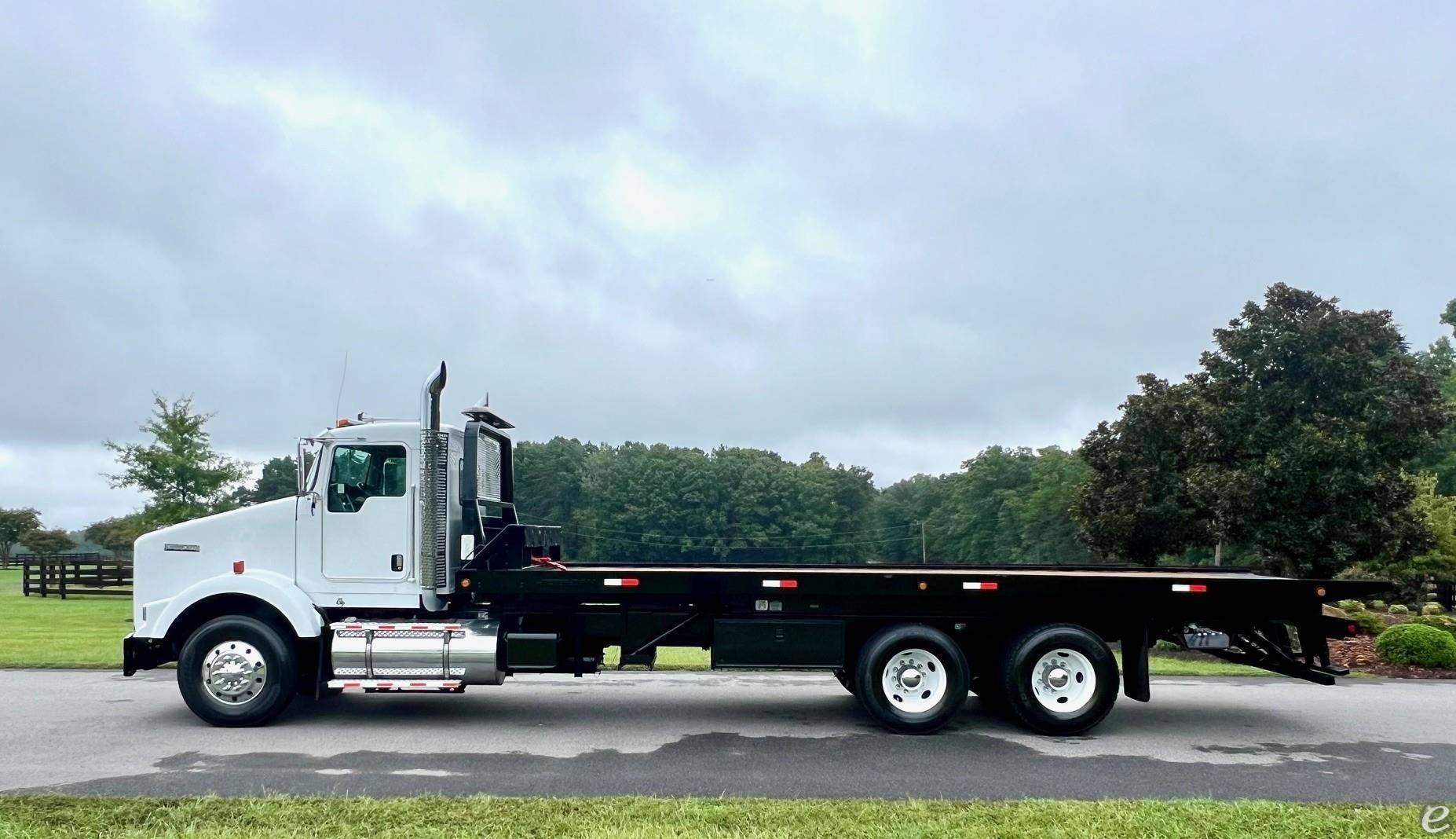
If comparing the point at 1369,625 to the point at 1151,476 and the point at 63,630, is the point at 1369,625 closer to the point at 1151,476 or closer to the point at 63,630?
the point at 1151,476

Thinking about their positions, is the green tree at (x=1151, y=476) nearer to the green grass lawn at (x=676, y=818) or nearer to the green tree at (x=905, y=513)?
the green grass lawn at (x=676, y=818)

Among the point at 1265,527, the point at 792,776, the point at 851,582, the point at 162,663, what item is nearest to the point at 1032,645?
the point at 851,582

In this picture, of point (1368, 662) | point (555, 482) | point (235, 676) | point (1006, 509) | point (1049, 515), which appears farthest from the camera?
point (1006, 509)

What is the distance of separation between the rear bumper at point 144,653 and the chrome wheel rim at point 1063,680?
26.1ft

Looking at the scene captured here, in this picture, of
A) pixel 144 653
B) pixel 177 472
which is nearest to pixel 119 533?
pixel 177 472

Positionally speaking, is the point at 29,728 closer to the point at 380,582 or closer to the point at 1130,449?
the point at 380,582

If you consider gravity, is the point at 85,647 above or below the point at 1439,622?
above

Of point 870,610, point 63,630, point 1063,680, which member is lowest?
point 63,630

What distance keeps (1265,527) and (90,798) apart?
58.6 feet

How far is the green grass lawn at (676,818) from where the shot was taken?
247 inches

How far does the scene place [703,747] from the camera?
9.12 metres

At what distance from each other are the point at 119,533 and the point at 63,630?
31.7 meters

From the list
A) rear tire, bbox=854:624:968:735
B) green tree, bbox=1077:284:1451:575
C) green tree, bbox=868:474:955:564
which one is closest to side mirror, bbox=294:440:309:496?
rear tire, bbox=854:624:968:735

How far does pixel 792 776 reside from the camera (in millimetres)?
8008
